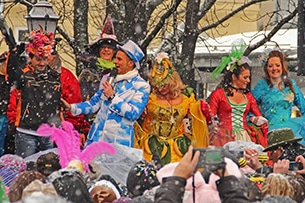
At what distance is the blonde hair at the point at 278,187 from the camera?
564 cm

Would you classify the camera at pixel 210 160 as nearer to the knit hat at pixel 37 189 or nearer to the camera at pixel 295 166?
the knit hat at pixel 37 189

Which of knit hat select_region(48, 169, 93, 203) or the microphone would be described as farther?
the microphone

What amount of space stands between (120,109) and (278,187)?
3856 mm

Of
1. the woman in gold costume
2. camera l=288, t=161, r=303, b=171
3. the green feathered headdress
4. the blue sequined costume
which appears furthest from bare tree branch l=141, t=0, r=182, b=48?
camera l=288, t=161, r=303, b=171

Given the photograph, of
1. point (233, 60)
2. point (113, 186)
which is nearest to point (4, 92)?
point (233, 60)

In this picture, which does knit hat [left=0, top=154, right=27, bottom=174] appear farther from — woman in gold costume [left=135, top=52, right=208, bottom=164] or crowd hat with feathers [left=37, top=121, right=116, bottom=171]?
woman in gold costume [left=135, top=52, right=208, bottom=164]

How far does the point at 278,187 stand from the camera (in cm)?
564

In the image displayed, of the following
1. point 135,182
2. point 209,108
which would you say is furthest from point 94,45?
point 135,182

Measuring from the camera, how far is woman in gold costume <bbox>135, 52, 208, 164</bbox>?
32.4 feet

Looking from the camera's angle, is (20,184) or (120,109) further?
(120,109)

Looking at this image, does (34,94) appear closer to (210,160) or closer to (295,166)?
(295,166)

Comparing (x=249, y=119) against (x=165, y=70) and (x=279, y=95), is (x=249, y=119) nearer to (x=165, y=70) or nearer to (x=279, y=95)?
(x=279, y=95)

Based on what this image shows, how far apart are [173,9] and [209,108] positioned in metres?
3.25

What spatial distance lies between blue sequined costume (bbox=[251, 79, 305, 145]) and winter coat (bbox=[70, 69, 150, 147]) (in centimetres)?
193
